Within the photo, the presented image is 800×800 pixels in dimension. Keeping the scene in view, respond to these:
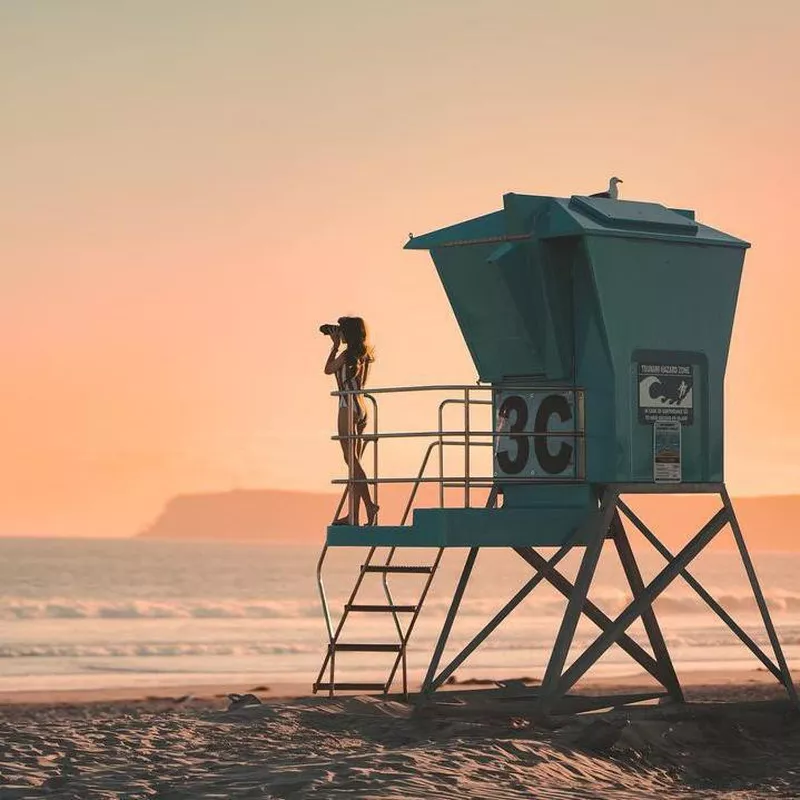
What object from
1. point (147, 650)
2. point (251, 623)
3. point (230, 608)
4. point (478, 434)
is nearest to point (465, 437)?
point (478, 434)

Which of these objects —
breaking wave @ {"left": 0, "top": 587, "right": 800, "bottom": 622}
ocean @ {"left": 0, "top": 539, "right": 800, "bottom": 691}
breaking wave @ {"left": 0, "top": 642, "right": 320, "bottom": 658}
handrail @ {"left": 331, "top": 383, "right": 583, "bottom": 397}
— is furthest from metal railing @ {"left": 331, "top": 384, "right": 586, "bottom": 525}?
breaking wave @ {"left": 0, "top": 587, "right": 800, "bottom": 622}

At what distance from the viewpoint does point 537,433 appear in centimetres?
1855

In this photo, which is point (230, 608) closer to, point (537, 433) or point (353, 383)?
point (353, 383)

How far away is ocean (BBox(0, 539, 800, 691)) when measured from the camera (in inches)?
1382

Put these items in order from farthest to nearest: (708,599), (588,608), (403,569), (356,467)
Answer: (588,608) → (708,599) → (356,467) → (403,569)

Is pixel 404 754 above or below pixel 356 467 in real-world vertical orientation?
below

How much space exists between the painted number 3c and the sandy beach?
8.28 feet

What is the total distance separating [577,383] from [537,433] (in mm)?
662

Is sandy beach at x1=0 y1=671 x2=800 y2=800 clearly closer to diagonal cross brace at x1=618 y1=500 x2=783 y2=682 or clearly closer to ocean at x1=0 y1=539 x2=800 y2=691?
diagonal cross brace at x1=618 y1=500 x2=783 y2=682

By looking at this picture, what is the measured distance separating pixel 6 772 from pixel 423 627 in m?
34.1

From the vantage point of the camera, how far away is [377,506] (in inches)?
744

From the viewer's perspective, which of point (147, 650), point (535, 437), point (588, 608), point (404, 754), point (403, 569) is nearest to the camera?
point (404, 754)

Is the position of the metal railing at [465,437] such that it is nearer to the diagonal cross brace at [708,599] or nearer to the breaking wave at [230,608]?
the diagonal cross brace at [708,599]

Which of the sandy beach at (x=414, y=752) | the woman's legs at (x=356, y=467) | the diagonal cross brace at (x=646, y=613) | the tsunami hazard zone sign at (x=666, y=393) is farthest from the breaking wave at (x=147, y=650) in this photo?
the tsunami hazard zone sign at (x=666, y=393)
